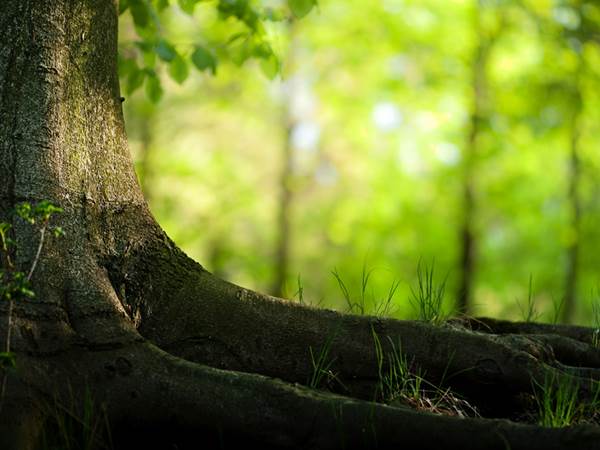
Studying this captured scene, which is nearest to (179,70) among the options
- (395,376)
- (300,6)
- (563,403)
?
(300,6)

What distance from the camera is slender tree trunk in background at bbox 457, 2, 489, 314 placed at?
46.9 ft

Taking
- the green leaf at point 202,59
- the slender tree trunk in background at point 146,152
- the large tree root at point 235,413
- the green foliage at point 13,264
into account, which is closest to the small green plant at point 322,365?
the large tree root at point 235,413

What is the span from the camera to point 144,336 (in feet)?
9.16

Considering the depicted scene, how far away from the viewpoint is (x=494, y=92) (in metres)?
15.0

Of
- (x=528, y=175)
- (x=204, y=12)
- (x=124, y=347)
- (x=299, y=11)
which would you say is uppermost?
(x=204, y=12)

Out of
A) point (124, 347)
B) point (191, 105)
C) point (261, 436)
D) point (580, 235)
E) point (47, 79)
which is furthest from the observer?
point (191, 105)

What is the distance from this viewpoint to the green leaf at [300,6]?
3.77m

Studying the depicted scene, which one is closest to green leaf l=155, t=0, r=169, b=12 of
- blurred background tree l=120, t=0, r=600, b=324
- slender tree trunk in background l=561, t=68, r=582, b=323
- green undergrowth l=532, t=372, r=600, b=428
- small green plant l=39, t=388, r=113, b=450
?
small green plant l=39, t=388, r=113, b=450

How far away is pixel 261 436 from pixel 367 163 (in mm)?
19429

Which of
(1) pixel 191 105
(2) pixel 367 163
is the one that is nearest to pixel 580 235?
(2) pixel 367 163

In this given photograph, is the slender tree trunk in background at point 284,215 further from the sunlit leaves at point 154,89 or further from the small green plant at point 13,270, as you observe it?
the small green plant at point 13,270

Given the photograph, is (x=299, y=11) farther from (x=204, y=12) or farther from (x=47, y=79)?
(x=204, y=12)

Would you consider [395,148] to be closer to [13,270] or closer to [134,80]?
[134,80]

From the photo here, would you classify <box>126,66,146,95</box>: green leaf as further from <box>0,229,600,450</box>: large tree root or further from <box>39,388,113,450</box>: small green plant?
<box>39,388,113,450</box>: small green plant
